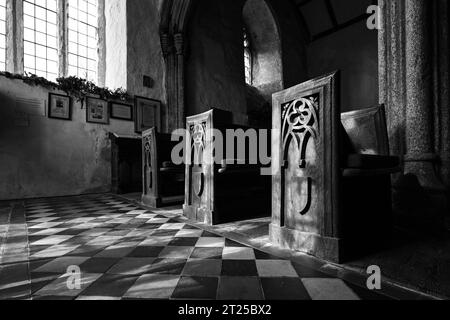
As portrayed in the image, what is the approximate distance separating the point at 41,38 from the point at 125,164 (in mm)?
3610

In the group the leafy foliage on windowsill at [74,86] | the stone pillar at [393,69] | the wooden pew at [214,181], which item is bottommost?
the wooden pew at [214,181]

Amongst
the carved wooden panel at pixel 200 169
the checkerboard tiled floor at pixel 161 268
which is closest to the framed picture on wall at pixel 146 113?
the carved wooden panel at pixel 200 169

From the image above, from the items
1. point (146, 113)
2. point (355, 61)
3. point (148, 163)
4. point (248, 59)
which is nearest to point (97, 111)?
point (146, 113)

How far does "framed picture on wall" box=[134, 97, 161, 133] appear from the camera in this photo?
21.2ft

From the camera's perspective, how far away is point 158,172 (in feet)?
12.7

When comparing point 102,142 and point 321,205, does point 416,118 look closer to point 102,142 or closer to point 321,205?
point 321,205

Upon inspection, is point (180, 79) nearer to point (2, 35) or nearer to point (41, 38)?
point (41, 38)

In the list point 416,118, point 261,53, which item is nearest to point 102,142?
point 416,118

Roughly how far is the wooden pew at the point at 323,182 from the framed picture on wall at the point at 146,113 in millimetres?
5203

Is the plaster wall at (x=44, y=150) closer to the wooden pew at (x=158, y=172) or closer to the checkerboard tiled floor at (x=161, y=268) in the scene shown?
the wooden pew at (x=158, y=172)

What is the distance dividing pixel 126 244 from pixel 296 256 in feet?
4.47

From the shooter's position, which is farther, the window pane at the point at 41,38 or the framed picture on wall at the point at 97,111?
the framed picture on wall at the point at 97,111

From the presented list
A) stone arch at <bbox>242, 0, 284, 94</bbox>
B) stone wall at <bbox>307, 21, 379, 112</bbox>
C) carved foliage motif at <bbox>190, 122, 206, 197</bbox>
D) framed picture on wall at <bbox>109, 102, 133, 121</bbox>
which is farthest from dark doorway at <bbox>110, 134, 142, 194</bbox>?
stone wall at <bbox>307, 21, 379, 112</bbox>

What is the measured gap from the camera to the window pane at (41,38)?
559 cm
